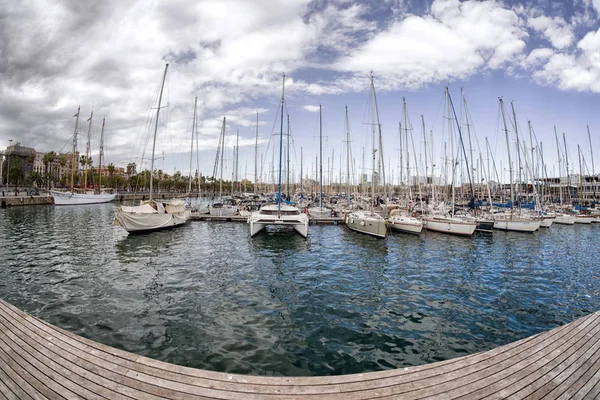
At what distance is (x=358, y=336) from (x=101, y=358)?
6630 millimetres

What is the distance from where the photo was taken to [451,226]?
30781 millimetres

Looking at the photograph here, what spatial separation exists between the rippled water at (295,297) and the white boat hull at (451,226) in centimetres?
583

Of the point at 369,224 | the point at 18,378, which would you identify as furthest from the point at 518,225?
the point at 18,378

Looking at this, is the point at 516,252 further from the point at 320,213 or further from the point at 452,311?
the point at 320,213

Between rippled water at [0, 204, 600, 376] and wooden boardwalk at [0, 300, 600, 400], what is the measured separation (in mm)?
1957

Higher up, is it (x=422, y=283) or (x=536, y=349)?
(x=536, y=349)

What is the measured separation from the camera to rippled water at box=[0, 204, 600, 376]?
799 centimetres

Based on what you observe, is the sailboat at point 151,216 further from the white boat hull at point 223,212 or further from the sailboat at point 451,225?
the sailboat at point 451,225

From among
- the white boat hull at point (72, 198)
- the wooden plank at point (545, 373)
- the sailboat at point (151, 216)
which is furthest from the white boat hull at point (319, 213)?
the white boat hull at point (72, 198)

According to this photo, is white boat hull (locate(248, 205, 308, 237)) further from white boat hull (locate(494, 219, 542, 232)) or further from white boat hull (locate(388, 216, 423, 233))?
white boat hull (locate(494, 219, 542, 232))

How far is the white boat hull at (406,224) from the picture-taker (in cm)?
3025

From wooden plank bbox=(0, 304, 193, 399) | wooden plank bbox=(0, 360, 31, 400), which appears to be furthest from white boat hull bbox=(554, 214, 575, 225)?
wooden plank bbox=(0, 360, 31, 400)

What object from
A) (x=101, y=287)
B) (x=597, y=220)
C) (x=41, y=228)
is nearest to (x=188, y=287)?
(x=101, y=287)

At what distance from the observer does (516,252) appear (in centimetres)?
2266
